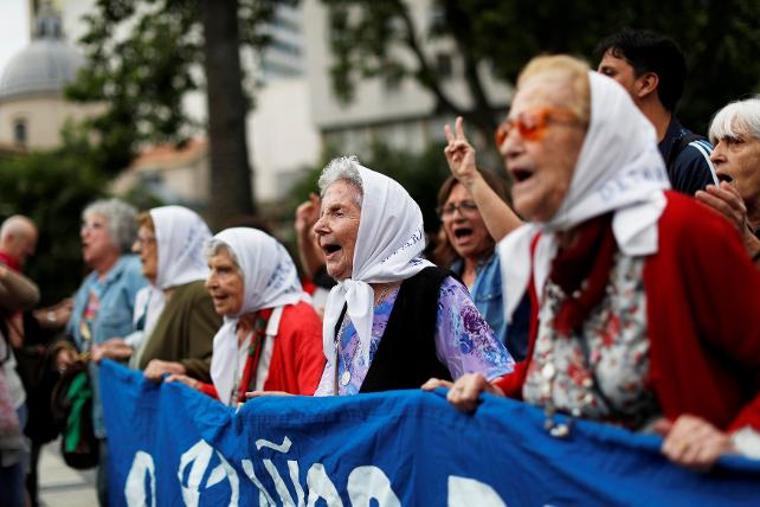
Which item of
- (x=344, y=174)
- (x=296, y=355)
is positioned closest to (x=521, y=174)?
(x=344, y=174)

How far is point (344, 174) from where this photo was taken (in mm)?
4488

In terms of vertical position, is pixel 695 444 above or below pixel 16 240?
above

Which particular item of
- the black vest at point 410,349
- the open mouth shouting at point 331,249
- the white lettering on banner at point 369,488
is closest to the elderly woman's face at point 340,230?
the open mouth shouting at point 331,249

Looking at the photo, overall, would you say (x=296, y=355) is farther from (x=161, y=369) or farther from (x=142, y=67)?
(x=142, y=67)

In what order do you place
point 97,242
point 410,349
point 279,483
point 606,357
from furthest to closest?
point 97,242 < point 279,483 < point 410,349 < point 606,357

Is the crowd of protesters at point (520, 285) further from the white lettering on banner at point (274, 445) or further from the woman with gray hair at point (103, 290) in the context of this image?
the white lettering on banner at point (274, 445)

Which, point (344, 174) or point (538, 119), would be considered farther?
point (344, 174)

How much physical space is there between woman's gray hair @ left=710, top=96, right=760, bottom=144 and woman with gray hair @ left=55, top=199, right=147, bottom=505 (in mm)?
4329

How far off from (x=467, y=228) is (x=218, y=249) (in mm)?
1245

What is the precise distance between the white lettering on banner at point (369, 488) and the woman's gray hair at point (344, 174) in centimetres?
107

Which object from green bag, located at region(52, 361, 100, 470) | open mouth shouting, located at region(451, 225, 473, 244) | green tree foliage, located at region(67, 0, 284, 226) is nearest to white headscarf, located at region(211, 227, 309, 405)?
open mouth shouting, located at region(451, 225, 473, 244)

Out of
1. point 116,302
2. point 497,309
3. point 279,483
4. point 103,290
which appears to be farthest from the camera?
point 103,290

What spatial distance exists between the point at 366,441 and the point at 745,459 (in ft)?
5.65

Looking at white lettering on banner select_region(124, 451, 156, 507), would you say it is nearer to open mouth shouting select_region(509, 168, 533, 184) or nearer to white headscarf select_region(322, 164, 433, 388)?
white headscarf select_region(322, 164, 433, 388)
